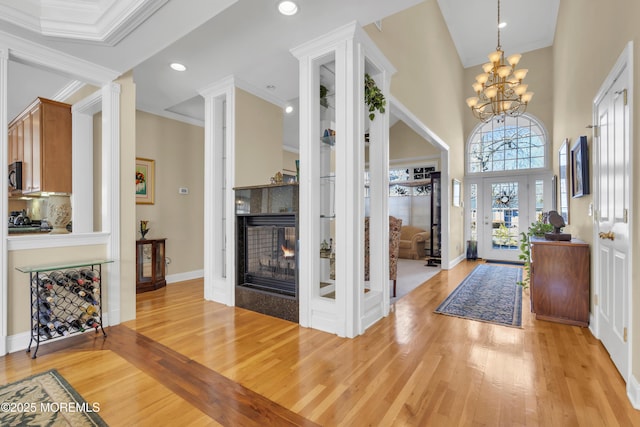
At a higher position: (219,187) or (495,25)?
(495,25)

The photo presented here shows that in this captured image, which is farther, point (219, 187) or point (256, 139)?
point (256, 139)

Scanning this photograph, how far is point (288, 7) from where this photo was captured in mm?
2391

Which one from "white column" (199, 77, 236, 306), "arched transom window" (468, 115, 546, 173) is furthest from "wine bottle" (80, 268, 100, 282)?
"arched transom window" (468, 115, 546, 173)

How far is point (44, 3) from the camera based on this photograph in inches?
91.8

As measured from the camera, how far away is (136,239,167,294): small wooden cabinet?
4.32 metres

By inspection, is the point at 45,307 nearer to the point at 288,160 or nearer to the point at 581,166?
the point at 581,166

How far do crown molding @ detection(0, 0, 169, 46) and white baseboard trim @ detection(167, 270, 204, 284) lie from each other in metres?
3.45

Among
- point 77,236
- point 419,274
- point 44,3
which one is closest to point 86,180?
point 77,236

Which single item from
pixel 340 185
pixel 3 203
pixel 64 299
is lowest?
pixel 64 299

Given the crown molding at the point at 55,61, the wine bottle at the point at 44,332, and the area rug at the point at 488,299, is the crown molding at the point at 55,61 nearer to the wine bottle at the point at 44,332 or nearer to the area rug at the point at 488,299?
the wine bottle at the point at 44,332

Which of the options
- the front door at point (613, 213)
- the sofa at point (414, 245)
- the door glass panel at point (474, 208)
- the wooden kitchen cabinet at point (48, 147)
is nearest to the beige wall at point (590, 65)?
the front door at point (613, 213)

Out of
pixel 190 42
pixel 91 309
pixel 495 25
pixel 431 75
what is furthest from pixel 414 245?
pixel 91 309

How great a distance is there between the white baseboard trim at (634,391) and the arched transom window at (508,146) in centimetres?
635

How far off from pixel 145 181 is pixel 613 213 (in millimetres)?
5428
